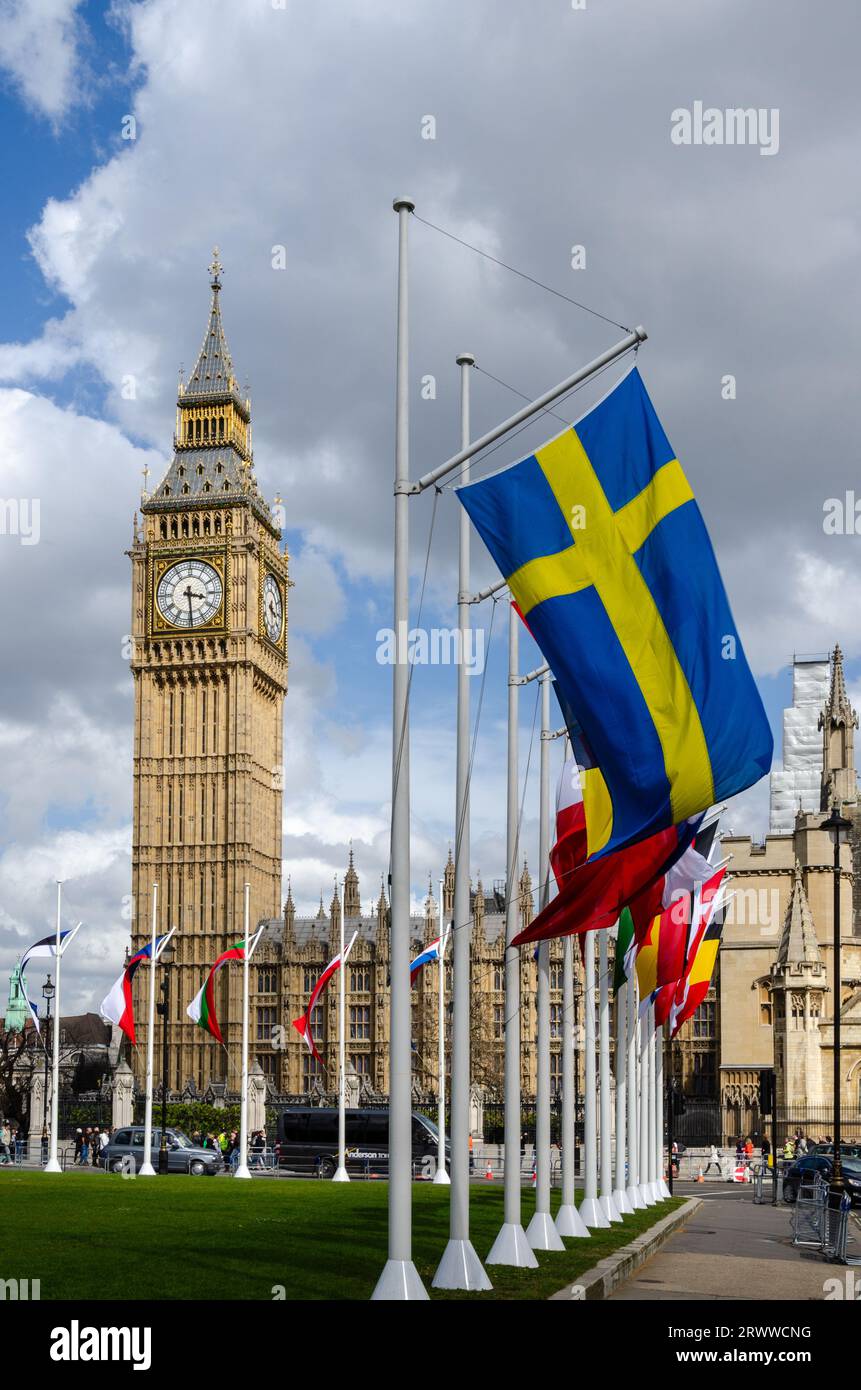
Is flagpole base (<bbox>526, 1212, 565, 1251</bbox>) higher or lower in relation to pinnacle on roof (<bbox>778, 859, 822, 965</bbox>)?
lower

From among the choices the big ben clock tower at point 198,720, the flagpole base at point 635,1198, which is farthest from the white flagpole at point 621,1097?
the big ben clock tower at point 198,720

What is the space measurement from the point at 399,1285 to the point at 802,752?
8204 cm

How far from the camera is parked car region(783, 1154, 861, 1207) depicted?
129 ft

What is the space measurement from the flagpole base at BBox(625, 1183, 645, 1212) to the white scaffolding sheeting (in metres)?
58.7

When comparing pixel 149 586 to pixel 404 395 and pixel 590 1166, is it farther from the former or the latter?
pixel 404 395

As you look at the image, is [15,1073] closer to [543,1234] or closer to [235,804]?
[235,804]

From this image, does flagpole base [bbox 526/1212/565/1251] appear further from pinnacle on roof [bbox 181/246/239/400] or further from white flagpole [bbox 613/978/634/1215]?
pinnacle on roof [bbox 181/246/239/400]

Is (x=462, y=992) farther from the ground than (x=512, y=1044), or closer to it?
farther from the ground

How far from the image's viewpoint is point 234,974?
10450 centimetres

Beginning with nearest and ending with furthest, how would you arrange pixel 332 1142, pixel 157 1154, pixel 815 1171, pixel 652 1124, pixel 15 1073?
pixel 652 1124 < pixel 815 1171 < pixel 157 1154 < pixel 332 1142 < pixel 15 1073

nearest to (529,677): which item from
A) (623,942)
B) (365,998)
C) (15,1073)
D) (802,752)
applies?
(623,942)

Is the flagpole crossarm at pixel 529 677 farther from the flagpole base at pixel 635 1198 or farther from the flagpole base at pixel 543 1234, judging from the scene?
the flagpole base at pixel 635 1198

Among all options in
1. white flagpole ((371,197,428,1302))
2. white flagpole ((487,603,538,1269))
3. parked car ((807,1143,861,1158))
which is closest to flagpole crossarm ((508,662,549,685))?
white flagpole ((487,603,538,1269))

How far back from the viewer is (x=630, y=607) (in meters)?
15.1
